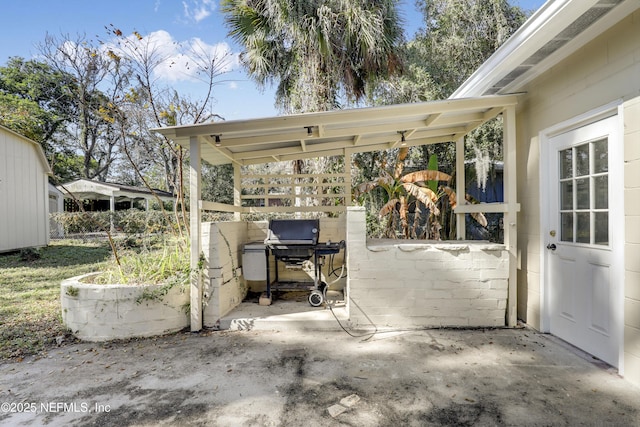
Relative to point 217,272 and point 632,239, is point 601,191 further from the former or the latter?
point 217,272

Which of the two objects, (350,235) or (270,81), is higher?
(270,81)

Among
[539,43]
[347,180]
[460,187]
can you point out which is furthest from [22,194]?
[539,43]

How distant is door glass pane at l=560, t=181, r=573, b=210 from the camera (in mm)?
3139

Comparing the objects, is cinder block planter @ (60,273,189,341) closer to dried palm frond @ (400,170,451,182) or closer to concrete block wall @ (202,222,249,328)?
concrete block wall @ (202,222,249,328)

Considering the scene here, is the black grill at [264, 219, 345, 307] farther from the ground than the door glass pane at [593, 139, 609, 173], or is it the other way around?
the door glass pane at [593, 139, 609, 173]

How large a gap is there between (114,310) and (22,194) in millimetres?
8480

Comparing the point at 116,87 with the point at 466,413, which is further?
the point at 116,87

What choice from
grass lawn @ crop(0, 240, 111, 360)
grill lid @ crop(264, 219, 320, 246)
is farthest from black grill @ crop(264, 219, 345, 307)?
grass lawn @ crop(0, 240, 111, 360)

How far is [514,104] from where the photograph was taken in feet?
12.0

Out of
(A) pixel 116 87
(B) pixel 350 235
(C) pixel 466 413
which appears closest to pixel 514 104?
(B) pixel 350 235

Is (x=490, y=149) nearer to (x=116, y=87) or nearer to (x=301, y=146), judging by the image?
(x=301, y=146)

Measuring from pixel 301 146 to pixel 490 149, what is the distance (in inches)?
230

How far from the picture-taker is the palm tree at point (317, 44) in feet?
22.9

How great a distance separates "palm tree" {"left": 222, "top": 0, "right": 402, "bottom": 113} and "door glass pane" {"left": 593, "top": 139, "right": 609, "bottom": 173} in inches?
208
